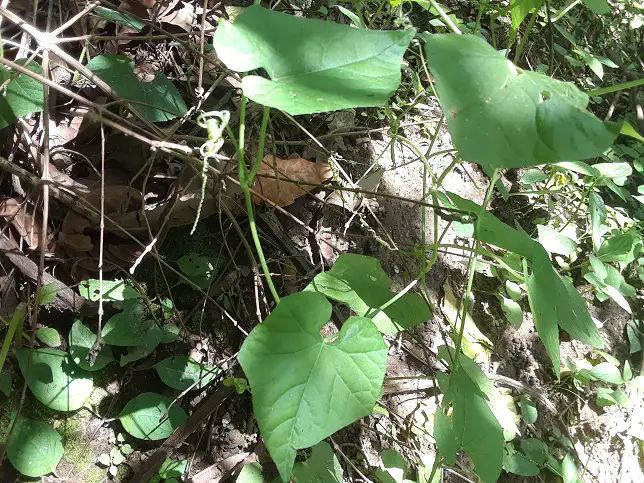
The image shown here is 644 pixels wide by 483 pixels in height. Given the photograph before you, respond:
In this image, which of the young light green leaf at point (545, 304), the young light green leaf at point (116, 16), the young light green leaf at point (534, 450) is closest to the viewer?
the young light green leaf at point (545, 304)

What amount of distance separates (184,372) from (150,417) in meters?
0.11

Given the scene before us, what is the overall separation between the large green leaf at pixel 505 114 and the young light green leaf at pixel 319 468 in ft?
2.56

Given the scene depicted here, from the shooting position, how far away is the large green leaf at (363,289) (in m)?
1.05

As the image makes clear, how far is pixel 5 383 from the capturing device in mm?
1015

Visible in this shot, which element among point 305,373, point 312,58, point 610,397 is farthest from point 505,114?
point 610,397

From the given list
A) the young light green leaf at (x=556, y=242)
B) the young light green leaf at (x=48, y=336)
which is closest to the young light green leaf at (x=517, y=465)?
the young light green leaf at (x=556, y=242)

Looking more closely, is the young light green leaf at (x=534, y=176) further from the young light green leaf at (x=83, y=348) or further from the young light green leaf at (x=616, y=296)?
the young light green leaf at (x=83, y=348)

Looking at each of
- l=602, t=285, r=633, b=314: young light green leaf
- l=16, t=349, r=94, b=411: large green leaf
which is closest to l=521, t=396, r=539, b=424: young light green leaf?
l=602, t=285, r=633, b=314: young light green leaf

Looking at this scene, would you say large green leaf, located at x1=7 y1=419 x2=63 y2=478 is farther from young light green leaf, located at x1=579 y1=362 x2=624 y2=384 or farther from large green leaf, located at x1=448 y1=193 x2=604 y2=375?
young light green leaf, located at x1=579 y1=362 x2=624 y2=384

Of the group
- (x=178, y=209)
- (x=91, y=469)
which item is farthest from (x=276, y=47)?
(x=91, y=469)

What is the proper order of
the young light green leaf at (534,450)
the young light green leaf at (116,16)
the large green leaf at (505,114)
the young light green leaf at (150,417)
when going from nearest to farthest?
the large green leaf at (505,114), the young light green leaf at (150,417), the young light green leaf at (116,16), the young light green leaf at (534,450)

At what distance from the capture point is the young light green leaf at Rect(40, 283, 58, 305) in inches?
41.0

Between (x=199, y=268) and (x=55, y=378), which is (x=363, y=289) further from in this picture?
(x=55, y=378)

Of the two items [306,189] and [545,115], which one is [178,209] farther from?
[545,115]
